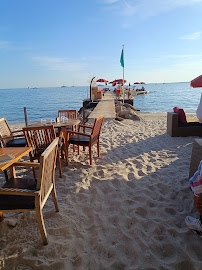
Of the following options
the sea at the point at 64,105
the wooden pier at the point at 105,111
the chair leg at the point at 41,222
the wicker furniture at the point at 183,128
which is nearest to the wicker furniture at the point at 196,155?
the chair leg at the point at 41,222

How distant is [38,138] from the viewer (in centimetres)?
322

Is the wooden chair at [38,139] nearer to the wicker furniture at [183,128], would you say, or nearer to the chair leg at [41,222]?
the chair leg at [41,222]

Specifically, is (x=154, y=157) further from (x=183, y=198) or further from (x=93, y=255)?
(x=93, y=255)

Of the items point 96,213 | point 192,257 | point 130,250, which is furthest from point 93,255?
point 192,257

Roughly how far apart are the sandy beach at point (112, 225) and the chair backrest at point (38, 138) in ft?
1.88

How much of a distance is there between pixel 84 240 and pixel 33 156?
1804 millimetres

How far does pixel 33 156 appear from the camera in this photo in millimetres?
3223

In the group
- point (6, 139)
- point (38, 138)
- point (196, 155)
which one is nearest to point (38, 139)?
point (38, 138)

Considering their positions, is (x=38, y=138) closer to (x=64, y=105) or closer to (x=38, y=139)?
(x=38, y=139)

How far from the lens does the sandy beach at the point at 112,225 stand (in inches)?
64.2

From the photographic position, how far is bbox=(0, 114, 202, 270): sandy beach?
1631 mm

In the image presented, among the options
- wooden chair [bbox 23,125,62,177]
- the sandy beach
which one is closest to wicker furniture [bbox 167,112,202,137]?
the sandy beach

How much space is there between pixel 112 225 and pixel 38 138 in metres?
1.89

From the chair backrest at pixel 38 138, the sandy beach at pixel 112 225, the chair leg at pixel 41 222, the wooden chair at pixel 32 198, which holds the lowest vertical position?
the sandy beach at pixel 112 225
